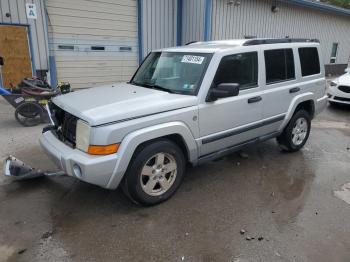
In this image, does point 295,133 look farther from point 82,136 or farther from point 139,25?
point 139,25

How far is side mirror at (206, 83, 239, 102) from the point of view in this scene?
3.54 meters

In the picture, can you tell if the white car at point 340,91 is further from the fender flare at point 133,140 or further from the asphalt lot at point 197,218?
the fender flare at point 133,140

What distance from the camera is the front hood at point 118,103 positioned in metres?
3.09

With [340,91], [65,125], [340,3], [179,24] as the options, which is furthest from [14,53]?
[340,3]

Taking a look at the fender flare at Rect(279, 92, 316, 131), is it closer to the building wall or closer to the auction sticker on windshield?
the auction sticker on windshield

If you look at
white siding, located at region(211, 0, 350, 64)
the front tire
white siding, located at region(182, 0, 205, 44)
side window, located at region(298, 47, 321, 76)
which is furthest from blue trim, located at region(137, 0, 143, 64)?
the front tire

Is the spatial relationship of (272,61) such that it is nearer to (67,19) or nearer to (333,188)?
(333,188)

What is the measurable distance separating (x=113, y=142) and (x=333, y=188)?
10.3 feet

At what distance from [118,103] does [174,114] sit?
2.10 ft

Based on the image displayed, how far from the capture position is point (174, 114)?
3453mm

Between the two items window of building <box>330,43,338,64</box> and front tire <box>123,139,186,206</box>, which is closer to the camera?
front tire <box>123,139,186,206</box>

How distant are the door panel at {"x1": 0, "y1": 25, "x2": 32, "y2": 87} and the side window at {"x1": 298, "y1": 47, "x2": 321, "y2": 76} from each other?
27.3ft

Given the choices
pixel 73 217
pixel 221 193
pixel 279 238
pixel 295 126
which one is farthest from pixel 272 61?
pixel 73 217

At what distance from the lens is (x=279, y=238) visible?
308cm
